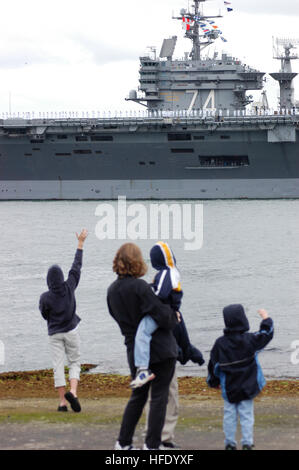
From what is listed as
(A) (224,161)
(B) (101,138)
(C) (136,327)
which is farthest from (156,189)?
(C) (136,327)

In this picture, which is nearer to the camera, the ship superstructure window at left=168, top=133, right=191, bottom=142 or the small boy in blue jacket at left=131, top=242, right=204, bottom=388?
the small boy in blue jacket at left=131, top=242, right=204, bottom=388

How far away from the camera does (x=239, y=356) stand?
18.5 ft

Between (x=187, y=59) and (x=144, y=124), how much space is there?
10088mm

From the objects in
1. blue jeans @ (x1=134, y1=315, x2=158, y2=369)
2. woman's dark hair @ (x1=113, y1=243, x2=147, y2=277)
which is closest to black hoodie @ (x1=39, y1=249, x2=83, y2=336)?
woman's dark hair @ (x1=113, y1=243, x2=147, y2=277)

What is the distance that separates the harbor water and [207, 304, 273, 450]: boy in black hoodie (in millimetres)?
5310

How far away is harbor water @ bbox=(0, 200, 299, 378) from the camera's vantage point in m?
13.1

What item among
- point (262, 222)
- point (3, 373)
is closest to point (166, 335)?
point (3, 373)

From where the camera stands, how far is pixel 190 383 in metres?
9.76

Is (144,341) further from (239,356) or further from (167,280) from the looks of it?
(239,356)

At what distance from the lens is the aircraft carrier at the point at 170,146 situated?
174 ft

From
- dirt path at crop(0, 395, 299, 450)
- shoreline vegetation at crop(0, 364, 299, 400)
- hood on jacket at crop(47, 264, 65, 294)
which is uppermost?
hood on jacket at crop(47, 264, 65, 294)

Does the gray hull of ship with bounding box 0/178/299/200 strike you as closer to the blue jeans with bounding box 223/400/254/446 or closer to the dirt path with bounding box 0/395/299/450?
the dirt path with bounding box 0/395/299/450
